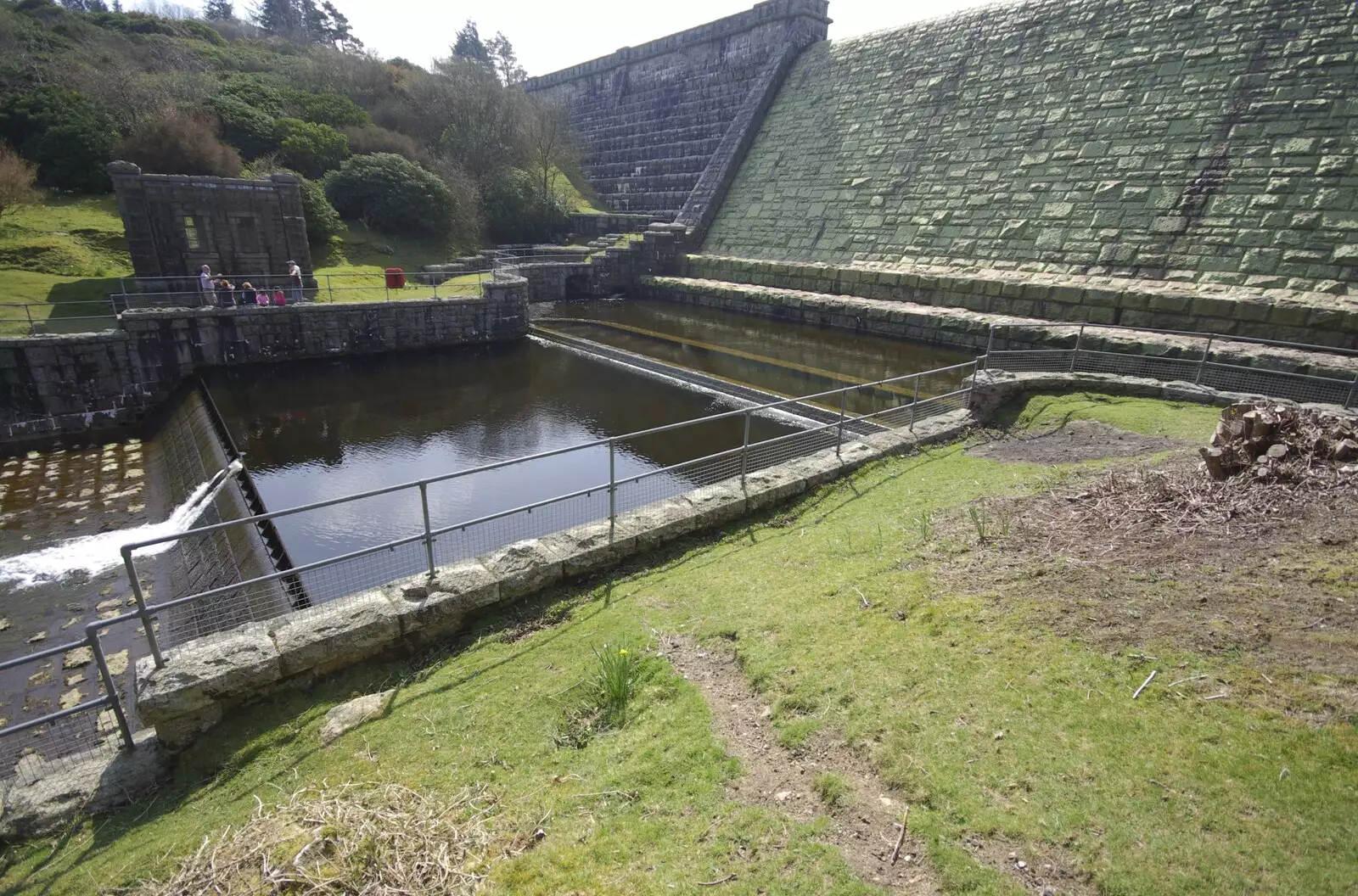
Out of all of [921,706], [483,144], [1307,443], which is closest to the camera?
[921,706]

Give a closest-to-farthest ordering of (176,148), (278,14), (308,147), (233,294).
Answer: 1. (233,294)
2. (176,148)
3. (308,147)
4. (278,14)

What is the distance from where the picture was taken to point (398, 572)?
6.41 meters

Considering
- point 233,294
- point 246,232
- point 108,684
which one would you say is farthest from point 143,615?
point 246,232

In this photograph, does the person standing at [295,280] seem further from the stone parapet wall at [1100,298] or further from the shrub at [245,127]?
the stone parapet wall at [1100,298]

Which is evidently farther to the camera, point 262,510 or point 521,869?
point 262,510

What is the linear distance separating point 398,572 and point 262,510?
4.13m

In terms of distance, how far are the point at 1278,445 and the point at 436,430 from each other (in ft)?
40.1

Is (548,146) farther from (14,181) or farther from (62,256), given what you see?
(14,181)

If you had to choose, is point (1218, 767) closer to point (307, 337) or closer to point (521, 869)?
point (521, 869)

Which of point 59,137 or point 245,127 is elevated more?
point 245,127

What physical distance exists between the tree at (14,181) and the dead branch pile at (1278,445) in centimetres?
3174

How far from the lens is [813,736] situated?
377cm

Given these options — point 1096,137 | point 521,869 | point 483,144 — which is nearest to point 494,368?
point 521,869

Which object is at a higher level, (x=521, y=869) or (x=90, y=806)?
(x=521, y=869)
